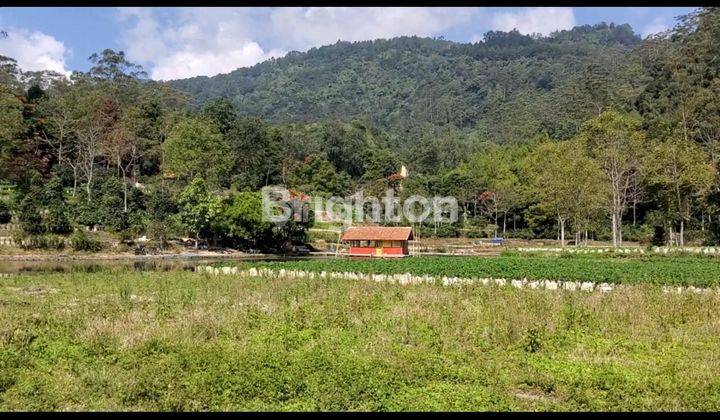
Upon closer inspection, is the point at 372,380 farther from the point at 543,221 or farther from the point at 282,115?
the point at 282,115

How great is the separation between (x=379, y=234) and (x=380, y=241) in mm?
570

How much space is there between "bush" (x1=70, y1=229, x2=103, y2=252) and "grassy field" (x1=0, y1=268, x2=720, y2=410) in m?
28.6

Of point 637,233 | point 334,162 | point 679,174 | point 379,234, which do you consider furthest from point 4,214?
point 637,233

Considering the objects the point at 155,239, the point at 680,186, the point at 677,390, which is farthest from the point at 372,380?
the point at 680,186

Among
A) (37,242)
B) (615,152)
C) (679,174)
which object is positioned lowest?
(37,242)

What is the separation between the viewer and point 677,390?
8.52m

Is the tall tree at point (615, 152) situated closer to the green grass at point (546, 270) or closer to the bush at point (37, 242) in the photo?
the green grass at point (546, 270)

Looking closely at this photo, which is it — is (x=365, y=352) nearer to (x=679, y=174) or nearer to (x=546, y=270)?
(x=546, y=270)

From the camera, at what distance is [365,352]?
421 inches

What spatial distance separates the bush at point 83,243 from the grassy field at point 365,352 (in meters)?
28.6

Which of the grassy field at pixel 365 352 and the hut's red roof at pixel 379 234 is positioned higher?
the hut's red roof at pixel 379 234

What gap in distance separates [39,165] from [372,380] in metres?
59.3

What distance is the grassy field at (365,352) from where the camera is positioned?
8305 millimetres

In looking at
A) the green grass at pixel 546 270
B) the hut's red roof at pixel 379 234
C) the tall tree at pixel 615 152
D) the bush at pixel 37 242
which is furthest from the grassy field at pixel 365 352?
the tall tree at pixel 615 152
